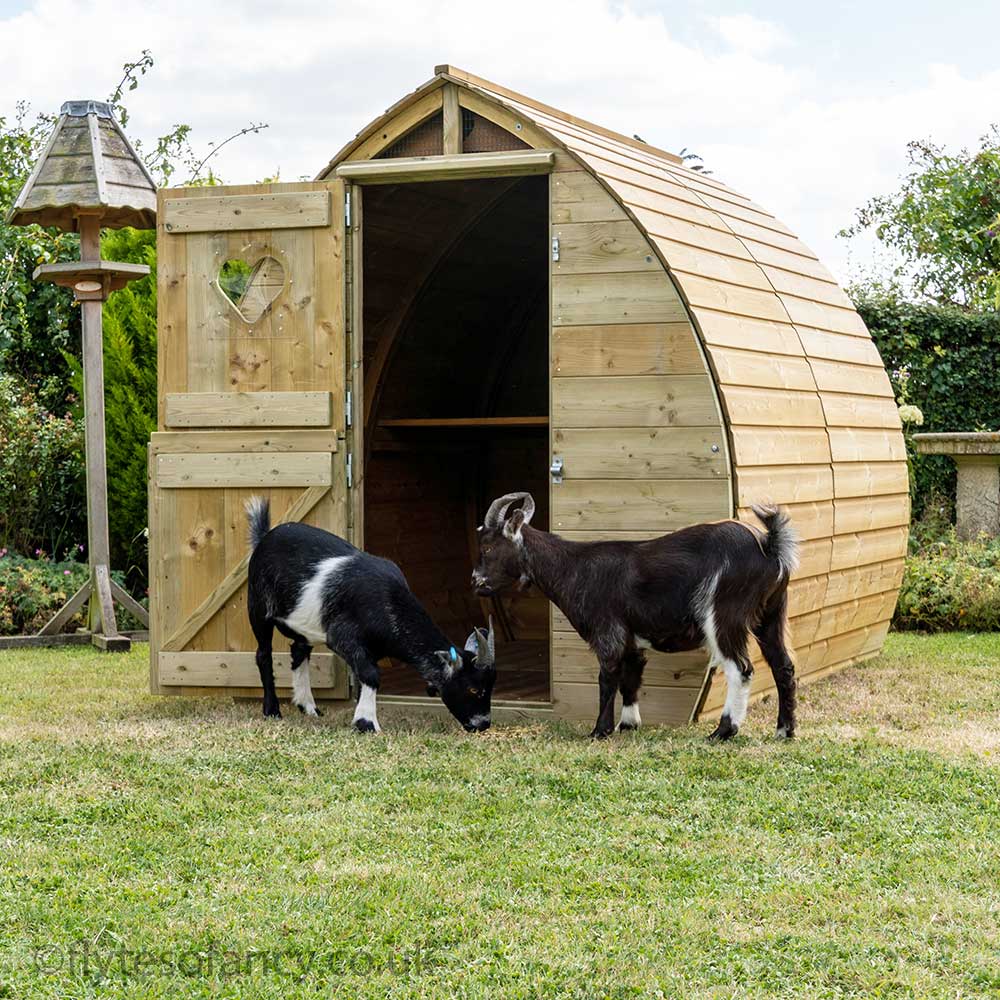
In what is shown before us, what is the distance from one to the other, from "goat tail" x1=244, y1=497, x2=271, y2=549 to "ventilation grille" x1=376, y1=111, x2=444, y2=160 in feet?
7.44

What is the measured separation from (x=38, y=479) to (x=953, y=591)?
903 centimetres

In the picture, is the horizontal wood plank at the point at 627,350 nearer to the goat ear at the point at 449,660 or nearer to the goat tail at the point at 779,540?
the goat tail at the point at 779,540

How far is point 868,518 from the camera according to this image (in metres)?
10.3

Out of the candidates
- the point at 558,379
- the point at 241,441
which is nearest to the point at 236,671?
the point at 241,441

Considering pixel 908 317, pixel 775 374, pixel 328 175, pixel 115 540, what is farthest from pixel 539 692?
pixel 908 317

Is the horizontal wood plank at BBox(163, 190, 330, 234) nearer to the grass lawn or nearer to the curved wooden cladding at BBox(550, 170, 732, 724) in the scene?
the curved wooden cladding at BBox(550, 170, 732, 724)

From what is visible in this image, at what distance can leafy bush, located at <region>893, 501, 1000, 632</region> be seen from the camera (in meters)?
12.8

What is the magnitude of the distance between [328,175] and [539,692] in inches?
140

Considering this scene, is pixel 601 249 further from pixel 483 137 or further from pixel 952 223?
pixel 952 223

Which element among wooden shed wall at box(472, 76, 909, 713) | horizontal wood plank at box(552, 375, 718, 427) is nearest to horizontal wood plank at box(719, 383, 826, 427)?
wooden shed wall at box(472, 76, 909, 713)

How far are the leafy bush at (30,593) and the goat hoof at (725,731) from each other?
24.3 ft

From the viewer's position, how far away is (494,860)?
5.43m

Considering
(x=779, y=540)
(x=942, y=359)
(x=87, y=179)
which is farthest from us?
(x=942, y=359)

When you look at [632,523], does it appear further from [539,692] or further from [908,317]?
[908,317]
